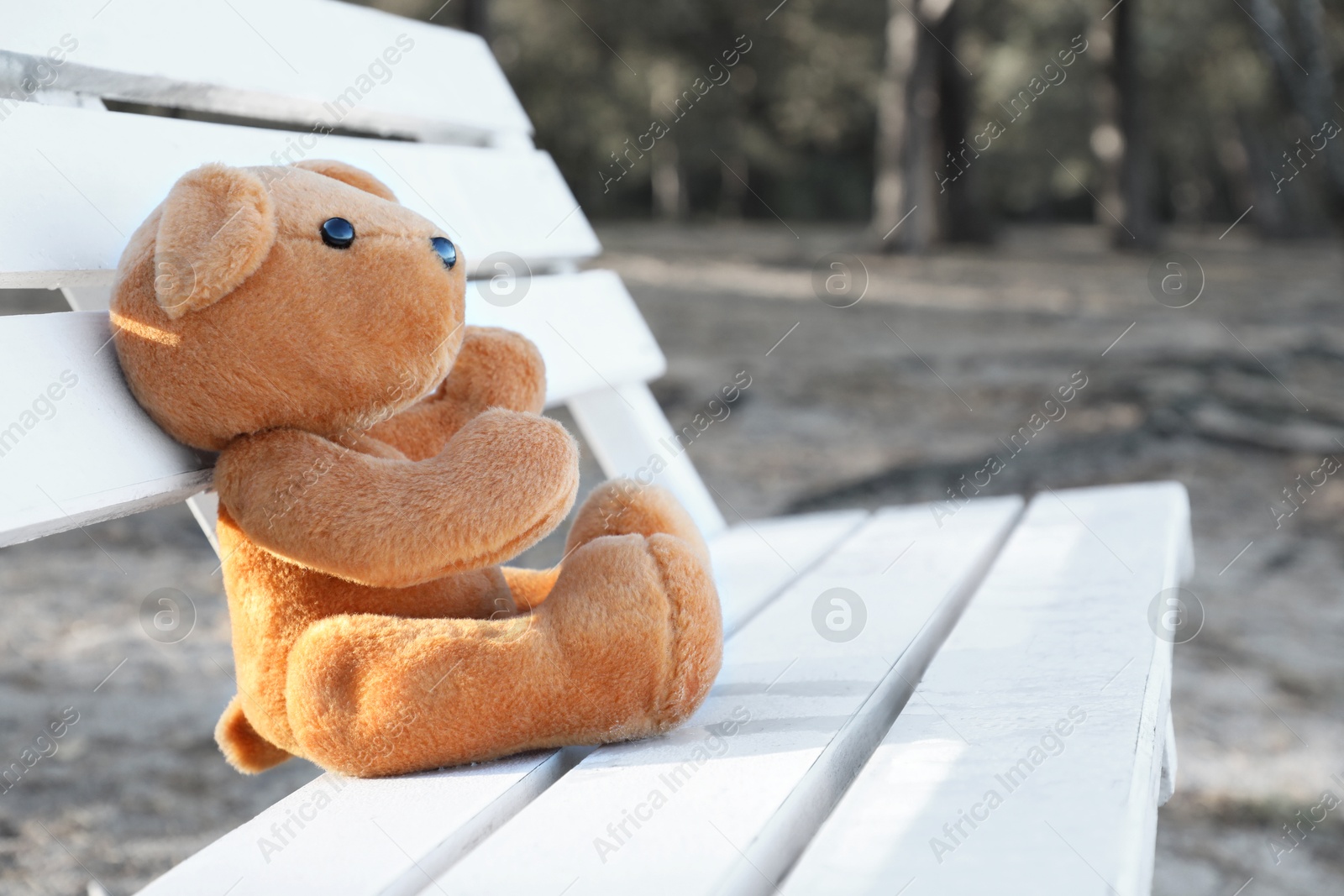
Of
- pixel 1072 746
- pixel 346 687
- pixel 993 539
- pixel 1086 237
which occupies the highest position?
pixel 1072 746

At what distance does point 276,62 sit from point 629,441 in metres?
0.81

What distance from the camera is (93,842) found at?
2004 mm

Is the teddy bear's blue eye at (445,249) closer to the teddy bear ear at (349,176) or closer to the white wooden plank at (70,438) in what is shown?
the teddy bear ear at (349,176)

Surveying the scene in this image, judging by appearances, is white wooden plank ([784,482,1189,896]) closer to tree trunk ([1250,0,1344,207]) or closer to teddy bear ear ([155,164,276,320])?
teddy bear ear ([155,164,276,320])

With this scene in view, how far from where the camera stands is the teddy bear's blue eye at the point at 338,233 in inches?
42.1

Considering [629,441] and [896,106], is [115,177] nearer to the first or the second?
[629,441]

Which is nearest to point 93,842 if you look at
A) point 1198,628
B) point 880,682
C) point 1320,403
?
point 880,682

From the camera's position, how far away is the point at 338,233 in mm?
1073

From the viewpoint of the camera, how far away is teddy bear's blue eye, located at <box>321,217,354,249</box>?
1.07 metres

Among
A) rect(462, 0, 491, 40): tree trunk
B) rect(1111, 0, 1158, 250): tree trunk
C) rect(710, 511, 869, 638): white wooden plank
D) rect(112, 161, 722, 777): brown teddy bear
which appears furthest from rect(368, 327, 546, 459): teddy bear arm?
rect(1111, 0, 1158, 250): tree trunk

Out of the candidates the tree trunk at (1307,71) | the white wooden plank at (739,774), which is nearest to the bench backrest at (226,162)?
the white wooden plank at (739,774)

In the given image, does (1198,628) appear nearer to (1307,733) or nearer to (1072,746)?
(1307,733)

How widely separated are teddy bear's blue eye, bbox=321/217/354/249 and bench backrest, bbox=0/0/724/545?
26 centimetres

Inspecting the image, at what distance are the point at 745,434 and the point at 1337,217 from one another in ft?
14.9
